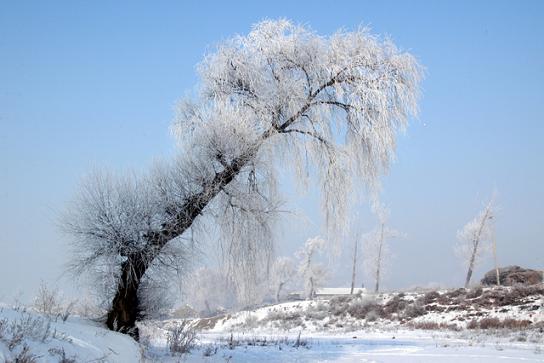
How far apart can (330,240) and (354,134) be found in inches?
100

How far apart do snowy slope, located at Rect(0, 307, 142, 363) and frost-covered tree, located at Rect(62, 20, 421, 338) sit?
73.7 inches

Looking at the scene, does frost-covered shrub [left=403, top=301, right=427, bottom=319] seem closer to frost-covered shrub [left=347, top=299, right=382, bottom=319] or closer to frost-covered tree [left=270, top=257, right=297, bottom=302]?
frost-covered shrub [left=347, top=299, right=382, bottom=319]

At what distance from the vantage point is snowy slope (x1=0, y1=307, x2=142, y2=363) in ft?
18.7

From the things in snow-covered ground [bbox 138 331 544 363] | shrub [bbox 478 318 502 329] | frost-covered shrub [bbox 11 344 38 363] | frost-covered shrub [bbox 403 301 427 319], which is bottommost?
snow-covered ground [bbox 138 331 544 363]

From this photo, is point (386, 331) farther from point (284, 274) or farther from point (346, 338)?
point (284, 274)

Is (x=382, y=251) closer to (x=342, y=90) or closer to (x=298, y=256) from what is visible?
(x=298, y=256)

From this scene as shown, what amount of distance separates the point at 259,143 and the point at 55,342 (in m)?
5.91

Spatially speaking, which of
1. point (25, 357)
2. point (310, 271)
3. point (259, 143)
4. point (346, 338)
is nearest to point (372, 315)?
point (346, 338)

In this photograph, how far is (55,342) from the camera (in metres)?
6.43

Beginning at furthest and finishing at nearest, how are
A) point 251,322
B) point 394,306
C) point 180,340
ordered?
point 251,322, point 394,306, point 180,340

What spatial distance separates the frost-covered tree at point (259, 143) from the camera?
33.1ft

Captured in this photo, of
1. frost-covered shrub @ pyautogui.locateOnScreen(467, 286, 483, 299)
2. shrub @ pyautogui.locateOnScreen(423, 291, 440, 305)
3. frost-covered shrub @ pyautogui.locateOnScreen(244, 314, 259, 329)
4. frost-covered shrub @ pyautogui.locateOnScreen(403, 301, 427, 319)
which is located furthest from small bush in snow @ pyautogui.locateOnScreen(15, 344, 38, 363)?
frost-covered shrub @ pyautogui.locateOnScreen(244, 314, 259, 329)

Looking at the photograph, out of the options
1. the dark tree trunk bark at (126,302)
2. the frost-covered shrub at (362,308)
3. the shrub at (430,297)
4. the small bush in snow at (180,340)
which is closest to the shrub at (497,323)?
the shrub at (430,297)

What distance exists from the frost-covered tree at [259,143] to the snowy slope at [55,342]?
1872 millimetres
